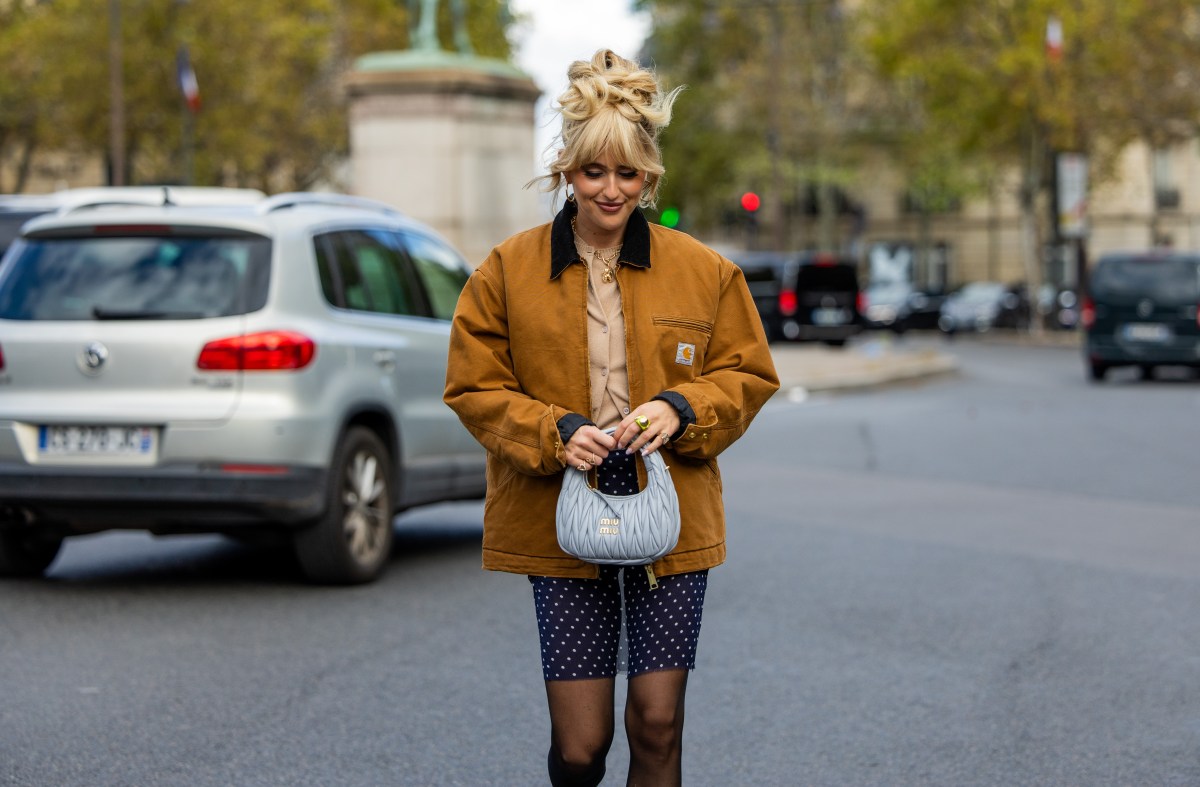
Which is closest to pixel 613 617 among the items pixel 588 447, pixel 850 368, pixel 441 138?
pixel 588 447

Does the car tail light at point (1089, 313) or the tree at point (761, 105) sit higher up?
the tree at point (761, 105)

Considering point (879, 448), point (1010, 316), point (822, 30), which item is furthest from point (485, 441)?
point (822, 30)

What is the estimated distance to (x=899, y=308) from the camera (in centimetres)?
5200

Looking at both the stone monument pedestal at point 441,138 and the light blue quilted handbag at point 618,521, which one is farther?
the stone monument pedestal at point 441,138

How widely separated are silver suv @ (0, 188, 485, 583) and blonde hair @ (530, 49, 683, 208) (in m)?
4.51

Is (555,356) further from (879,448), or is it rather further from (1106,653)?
(879,448)

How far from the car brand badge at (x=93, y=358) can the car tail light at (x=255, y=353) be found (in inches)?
15.9

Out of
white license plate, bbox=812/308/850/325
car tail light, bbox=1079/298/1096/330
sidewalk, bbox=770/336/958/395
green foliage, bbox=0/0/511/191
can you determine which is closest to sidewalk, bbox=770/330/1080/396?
sidewalk, bbox=770/336/958/395

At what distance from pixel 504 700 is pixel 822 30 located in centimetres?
5809

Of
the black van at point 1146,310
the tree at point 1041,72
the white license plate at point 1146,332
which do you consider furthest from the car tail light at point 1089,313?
the tree at point 1041,72

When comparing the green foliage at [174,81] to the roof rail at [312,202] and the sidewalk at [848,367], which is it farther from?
the roof rail at [312,202]

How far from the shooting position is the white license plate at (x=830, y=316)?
3812 cm

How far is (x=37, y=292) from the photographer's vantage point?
8.43 metres

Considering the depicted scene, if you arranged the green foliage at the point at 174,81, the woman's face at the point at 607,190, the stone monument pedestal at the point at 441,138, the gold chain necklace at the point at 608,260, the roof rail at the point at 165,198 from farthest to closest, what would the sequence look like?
the green foliage at the point at 174,81 < the stone monument pedestal at the point at 441,138 < the roof rail at the point at 165,198 < the gold chain necklace at the point at 608,260 < the woman's face at the point at 607,190
